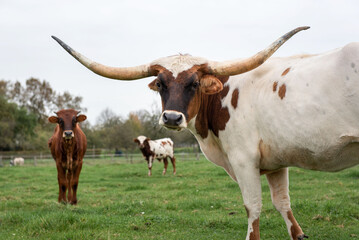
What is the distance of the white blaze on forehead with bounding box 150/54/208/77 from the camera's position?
15.6ft

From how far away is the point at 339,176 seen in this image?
1365 cm

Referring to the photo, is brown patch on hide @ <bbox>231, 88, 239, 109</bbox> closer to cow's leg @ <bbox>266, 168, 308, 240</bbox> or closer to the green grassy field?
cow's leg @ <bbox>266, 168, 308, 240</bbox>

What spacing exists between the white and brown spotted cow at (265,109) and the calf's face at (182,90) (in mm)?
11

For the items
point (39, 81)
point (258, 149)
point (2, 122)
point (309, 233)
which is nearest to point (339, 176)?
point (309, 233)

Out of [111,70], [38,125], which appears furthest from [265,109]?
[38,125]

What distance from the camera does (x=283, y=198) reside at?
547 cm

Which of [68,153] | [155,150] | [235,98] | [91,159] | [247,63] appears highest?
[247,63]

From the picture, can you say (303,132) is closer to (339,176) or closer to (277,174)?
(277,174)

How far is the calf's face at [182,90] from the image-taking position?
4.37 metres

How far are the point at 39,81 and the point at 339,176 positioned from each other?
1896 inches

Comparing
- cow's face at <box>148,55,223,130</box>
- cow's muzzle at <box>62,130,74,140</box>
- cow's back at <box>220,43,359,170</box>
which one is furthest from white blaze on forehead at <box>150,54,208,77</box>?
cow's muzzle at <box>62,130,74,140</box>

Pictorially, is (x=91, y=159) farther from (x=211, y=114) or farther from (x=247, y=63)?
(x=247, y=63)

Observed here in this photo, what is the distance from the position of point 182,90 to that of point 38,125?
162ft

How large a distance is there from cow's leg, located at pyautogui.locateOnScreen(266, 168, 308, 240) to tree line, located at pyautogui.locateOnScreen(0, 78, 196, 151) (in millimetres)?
36711
